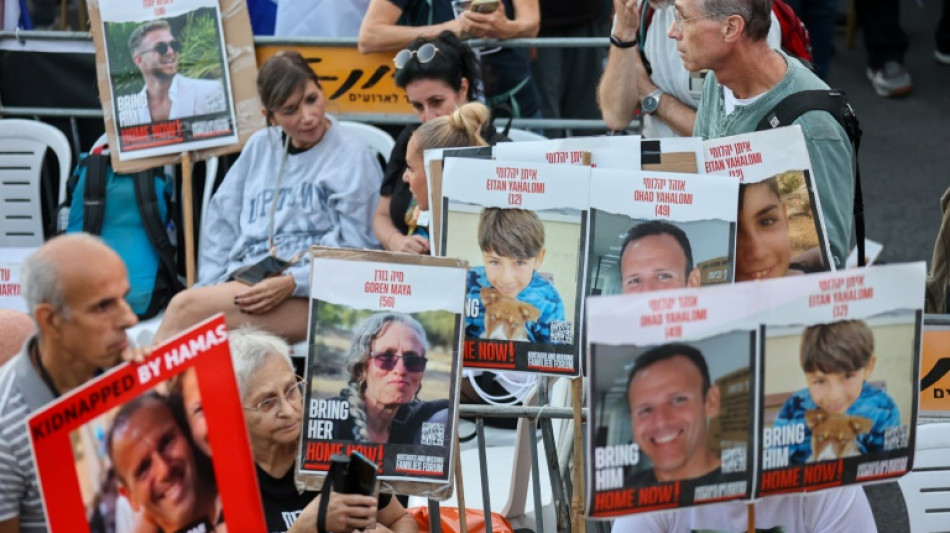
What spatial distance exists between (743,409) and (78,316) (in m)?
1.29

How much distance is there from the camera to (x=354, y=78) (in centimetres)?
557

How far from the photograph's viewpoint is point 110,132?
5.34m

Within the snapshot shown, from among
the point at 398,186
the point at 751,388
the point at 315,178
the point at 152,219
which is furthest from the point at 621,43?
the point at 751,388

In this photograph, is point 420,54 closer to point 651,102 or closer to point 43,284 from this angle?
point 651,102

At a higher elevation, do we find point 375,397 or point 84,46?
point 84,46

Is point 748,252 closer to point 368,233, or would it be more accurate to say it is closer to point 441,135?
point 441,135

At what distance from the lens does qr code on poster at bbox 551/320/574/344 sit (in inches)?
125

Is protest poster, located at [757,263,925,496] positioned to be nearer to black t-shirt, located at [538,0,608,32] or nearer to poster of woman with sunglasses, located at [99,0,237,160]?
poster of woman with sunglasses, located at [99,0,237,160]

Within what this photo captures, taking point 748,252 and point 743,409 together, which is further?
point 748,252

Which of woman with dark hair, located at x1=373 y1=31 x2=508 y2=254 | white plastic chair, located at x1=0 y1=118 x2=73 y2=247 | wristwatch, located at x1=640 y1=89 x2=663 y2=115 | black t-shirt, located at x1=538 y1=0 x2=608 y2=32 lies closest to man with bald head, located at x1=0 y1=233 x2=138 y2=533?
woman with dark hair, located at x1=373 y1=31 x2=508 y2=254

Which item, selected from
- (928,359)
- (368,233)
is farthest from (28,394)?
(368,233)

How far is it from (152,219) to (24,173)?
0.73m

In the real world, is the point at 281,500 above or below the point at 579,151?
below

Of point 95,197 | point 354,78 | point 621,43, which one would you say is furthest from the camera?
point 354,78
